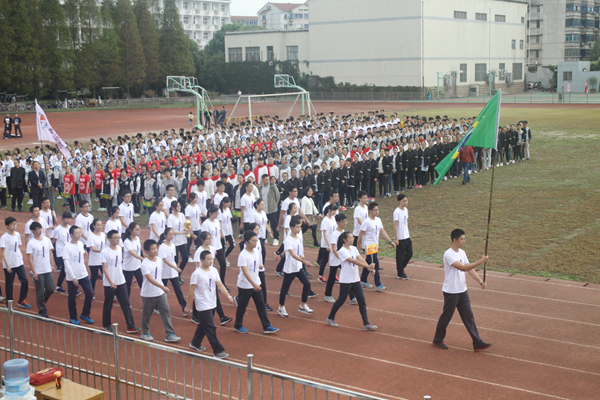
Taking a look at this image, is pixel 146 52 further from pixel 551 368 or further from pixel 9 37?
pixel 551 368

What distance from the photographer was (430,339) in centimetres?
891

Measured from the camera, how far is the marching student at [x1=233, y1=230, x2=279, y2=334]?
898 cm

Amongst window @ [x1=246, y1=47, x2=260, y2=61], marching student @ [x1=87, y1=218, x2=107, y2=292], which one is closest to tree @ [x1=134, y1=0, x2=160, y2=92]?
window @ [x1=246, y1=47, x2=260, y2=61]

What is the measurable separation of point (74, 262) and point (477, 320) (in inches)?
267

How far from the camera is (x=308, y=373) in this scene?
780 cm

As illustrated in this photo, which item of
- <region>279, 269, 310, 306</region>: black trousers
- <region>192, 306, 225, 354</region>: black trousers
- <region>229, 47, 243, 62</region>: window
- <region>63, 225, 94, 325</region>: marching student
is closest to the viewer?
<region>192, 306, 225, 354</region>: black trousers

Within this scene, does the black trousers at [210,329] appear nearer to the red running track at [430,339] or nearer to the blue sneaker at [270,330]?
the red running track at [430,339]

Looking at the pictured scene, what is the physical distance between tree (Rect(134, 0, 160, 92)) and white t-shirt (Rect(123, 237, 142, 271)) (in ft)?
218

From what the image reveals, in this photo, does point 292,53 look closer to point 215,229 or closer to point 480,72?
→ point 480,72

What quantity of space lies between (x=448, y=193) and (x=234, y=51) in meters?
63.9

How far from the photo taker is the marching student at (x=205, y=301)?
8258 mm

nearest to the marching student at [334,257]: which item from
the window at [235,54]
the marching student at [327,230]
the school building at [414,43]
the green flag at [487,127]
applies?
the marching student at [327,230]

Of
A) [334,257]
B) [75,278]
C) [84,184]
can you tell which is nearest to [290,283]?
[334,257]

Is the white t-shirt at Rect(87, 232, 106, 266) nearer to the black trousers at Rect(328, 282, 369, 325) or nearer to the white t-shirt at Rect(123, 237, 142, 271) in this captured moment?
the white t-shirt at Rect(123, 237, 142, 271)
